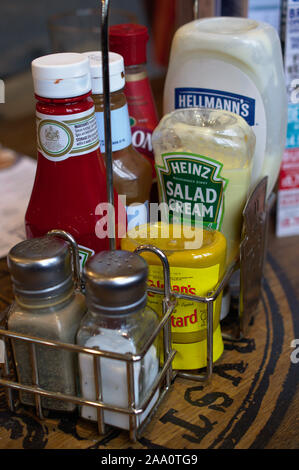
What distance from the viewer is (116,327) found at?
45 centimetres

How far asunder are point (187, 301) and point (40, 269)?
5.9 inches

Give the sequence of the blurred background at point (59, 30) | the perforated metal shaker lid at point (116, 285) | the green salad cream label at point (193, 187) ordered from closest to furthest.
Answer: the perforated metal shaker lid at point (116, 285) < the green salad cream label at point (193, 187) < the blurred background at point (59, 30)

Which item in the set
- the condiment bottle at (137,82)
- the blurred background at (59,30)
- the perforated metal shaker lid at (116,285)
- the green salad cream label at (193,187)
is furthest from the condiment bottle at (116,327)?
the blurred background at (59,30)

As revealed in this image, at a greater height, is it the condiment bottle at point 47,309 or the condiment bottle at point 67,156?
the condiment bottle at point 67,156

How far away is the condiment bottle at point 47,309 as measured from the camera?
0.45 metres

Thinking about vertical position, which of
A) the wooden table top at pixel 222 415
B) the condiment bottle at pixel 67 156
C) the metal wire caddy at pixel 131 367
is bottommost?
the wooden table top at pixel 222 415

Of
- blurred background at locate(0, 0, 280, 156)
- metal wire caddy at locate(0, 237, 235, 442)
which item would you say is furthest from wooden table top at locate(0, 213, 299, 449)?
blurred background at locate(0, 0, 280, 156)

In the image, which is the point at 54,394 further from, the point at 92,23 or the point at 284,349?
the point at 92,23

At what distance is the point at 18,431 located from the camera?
0.49m

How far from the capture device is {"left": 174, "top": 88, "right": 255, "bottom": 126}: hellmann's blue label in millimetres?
633

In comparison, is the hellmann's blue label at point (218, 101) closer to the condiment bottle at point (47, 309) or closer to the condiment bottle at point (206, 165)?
the condiment bottle at point (206, 165)

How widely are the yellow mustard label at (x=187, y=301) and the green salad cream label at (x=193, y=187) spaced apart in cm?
7

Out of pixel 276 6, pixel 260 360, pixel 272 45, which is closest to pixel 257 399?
pixel 260 360

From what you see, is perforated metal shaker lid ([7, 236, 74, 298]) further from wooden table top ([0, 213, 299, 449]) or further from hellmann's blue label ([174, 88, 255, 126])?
hellmann's blue label ([174, 88, 255, 126])
